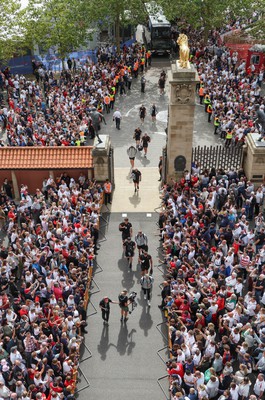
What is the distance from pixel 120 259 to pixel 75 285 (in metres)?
4.10

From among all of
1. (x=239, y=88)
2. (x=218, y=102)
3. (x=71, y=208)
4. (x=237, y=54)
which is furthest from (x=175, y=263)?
(x=237, y=54)

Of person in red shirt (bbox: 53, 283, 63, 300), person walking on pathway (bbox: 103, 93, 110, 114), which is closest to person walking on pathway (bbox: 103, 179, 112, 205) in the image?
person in red shirt (bbox: 53, 283, 63, 300)

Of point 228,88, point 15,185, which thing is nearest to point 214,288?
point 15,185

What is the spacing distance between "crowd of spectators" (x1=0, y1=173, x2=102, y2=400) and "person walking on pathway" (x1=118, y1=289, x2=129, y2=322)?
4.00 feet

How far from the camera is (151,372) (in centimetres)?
1513

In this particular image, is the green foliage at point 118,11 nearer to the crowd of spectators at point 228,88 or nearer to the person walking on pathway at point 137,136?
the crowd of spectators at point 228,88

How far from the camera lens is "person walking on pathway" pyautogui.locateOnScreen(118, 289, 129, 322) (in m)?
16.1

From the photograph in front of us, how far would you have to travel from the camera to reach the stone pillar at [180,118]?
2158 centimetres

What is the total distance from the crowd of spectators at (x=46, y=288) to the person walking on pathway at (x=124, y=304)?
122 cm

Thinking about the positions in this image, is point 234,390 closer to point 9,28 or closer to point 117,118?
point 117,118

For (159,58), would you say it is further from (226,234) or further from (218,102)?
(226,234)

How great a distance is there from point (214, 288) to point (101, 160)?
9378 mm

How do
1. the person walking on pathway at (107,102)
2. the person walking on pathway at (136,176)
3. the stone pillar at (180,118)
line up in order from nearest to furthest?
the stone pillar at (180,118), the person walking on pathway at (136,176), the person walking on pathway at (107,102)

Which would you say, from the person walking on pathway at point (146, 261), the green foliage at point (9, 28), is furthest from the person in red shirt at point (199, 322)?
the green foliage at point (9, 28)
